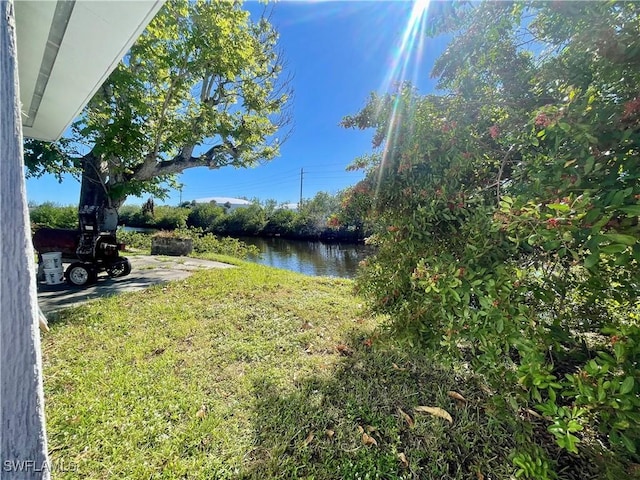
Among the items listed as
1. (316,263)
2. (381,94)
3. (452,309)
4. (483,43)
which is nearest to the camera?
(452,309)

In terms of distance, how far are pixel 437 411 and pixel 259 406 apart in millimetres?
1119

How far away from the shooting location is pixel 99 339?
244cm

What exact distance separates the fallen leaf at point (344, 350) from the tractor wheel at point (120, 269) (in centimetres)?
420

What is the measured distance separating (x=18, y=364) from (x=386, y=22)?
281 cm

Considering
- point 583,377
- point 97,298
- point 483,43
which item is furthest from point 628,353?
point 97,298

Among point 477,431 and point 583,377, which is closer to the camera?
point 583,377

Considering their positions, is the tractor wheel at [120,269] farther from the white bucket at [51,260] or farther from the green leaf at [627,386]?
the green leaf at [627,386]

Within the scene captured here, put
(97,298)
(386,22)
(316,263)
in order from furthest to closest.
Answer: (316,263), (97,298), (386,22)

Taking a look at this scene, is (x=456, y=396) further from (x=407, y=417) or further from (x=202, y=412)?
(x=202, y=412)

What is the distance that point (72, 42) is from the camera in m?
1.87

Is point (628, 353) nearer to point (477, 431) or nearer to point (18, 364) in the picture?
point (477, 431)

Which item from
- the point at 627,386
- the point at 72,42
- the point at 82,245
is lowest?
the point at 627,386

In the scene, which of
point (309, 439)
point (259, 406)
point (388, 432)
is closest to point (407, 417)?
point (388, 432)

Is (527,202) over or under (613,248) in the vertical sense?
over
